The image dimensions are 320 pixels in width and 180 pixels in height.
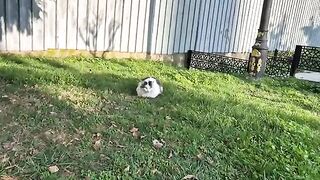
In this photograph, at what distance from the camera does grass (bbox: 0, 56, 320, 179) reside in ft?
9.25

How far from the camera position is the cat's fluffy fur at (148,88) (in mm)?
4137

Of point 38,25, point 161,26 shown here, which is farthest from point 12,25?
point 161,26

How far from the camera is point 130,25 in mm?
6586

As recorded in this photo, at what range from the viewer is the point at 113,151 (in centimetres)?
298

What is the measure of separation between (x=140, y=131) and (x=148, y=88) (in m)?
0.89

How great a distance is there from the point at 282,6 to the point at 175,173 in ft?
30.6

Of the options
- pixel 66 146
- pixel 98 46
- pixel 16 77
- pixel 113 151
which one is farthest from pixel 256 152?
pixel 98 46

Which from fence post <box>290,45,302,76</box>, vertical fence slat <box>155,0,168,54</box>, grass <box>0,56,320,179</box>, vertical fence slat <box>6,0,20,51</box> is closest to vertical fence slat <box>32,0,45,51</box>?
vertical fence slat <box>6,0,20,51</box>

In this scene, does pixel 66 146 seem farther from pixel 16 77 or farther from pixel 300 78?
A: pixel 300 78

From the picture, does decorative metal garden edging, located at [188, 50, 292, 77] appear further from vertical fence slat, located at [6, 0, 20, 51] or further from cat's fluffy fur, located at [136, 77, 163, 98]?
vertical fence slat, located at [6, 0, 20, 51]

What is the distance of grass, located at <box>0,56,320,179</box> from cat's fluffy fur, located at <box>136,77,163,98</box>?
0.10 metres

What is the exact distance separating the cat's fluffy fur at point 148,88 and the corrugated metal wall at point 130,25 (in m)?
2.16

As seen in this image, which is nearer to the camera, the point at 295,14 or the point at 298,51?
the point at 298,51

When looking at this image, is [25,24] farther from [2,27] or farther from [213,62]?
[213,62]
